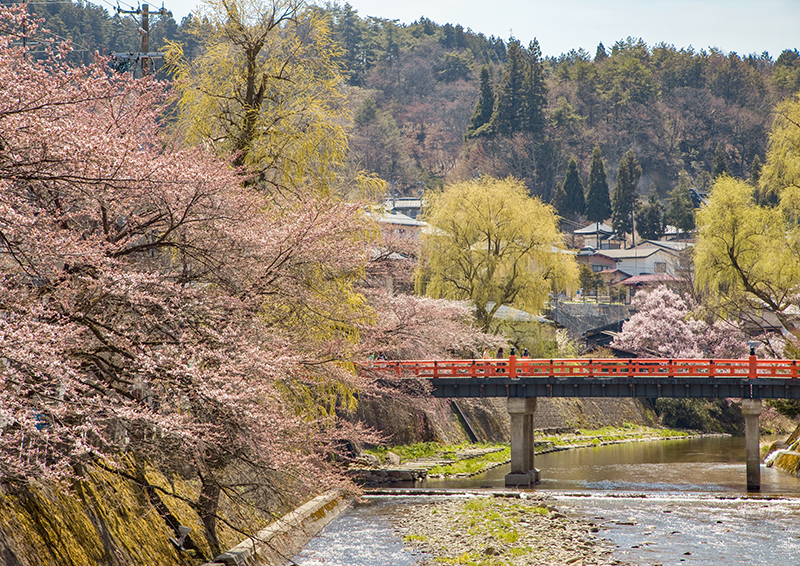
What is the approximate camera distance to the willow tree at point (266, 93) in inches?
733

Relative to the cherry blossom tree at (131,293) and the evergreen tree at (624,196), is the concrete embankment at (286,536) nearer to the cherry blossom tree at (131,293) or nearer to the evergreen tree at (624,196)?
the cherry blossom tree at (131,293)

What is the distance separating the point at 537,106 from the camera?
88.9 metres

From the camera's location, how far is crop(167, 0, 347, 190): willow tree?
1861 centimetres

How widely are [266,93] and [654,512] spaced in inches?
595

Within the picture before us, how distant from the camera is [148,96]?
13539 millimetres

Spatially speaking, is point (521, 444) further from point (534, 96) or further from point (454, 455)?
point (534, 96)

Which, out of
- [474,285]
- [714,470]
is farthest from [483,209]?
[714,470]

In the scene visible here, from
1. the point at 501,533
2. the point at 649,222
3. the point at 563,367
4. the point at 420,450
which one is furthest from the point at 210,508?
the point at 649,222

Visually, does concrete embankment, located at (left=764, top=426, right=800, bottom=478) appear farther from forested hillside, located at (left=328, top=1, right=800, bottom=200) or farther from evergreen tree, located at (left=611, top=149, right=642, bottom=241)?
forested hillside, located at (left=328, top=1, right=800, bottom=200)

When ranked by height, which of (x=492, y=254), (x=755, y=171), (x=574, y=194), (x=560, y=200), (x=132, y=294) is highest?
(x=755, y=171)

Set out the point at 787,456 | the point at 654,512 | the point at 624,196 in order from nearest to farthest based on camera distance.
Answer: the point at 654,512, the point at 787,456, the point at 624,196

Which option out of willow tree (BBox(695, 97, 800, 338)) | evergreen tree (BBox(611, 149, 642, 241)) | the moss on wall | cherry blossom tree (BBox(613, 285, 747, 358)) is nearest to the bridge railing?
willow tree (BBox(695, 97, 800, 338))

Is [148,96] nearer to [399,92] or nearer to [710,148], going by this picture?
[710,148]

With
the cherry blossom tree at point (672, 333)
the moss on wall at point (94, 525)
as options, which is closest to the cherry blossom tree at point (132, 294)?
the moss on wall at point (94, 525)
